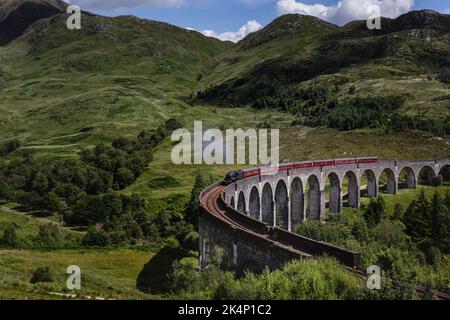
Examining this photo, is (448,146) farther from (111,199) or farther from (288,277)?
(288,277)

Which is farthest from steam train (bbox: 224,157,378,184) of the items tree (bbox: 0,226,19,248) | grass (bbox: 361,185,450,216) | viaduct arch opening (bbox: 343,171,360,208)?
tree (bbox: 0,226,19,248)

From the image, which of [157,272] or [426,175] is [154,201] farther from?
[426,175]

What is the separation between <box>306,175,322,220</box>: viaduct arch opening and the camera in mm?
85812

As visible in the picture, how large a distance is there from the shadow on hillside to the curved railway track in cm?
1058

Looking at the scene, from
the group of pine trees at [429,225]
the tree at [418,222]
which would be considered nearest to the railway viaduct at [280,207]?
the tree at [418,222]

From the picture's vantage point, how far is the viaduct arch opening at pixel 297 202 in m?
83.1

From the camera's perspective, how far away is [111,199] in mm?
96688

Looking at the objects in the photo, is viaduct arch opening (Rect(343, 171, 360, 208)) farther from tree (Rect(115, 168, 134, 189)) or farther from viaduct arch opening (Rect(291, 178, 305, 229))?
tree (Rect(115, 168, 134, 189))

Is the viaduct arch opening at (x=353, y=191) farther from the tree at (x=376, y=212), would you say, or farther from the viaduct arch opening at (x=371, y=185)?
the tree at (x=376, y=212)

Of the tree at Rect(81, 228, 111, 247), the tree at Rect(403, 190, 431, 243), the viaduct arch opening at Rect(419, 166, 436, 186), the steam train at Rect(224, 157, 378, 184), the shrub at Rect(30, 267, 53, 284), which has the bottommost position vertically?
the tree at Rect(81, 228, 111, 247)

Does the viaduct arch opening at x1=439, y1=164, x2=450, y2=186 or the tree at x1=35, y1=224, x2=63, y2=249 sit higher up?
the viaduct arch opening at x1=439, y1=164, x2=450, y2=186

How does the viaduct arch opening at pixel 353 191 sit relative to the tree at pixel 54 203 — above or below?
above

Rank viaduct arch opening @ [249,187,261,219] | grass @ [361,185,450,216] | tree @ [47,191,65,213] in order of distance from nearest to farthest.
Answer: viaduct arch opening @ [249,187,261,219]
grass @ [361,185,450,216]
tree @ [47,191,65,213]
